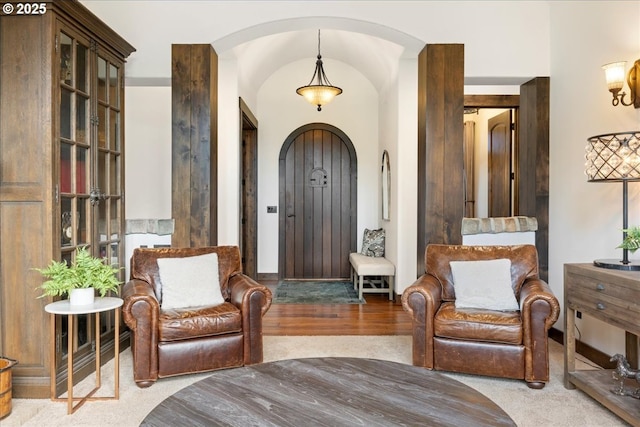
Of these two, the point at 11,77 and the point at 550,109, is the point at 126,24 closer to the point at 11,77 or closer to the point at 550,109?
the point at 11,77

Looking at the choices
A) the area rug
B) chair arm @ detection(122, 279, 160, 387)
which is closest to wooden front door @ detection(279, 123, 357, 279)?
the area rug

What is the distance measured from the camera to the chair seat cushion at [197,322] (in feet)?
9.62

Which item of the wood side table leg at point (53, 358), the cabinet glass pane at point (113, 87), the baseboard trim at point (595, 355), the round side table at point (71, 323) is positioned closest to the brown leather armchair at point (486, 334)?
the baseboard trim at point (595, 355)

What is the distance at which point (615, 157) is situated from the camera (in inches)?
104

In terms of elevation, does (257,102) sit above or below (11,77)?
above

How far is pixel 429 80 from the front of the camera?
12.8ft

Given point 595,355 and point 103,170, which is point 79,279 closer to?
point 103,170

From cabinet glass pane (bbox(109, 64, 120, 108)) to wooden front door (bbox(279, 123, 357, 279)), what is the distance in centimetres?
366

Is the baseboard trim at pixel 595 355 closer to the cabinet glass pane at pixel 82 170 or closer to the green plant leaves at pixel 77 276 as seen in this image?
the green plant leaves at pixel 77 276

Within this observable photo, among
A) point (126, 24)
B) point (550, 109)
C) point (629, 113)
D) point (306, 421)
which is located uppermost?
point (126, 24)

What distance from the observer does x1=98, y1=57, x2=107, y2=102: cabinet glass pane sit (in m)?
3.32

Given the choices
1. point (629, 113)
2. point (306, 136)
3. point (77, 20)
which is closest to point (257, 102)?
point (306, 136)

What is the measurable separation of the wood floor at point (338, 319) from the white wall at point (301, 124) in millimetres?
1931

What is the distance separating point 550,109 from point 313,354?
9.54 feet
